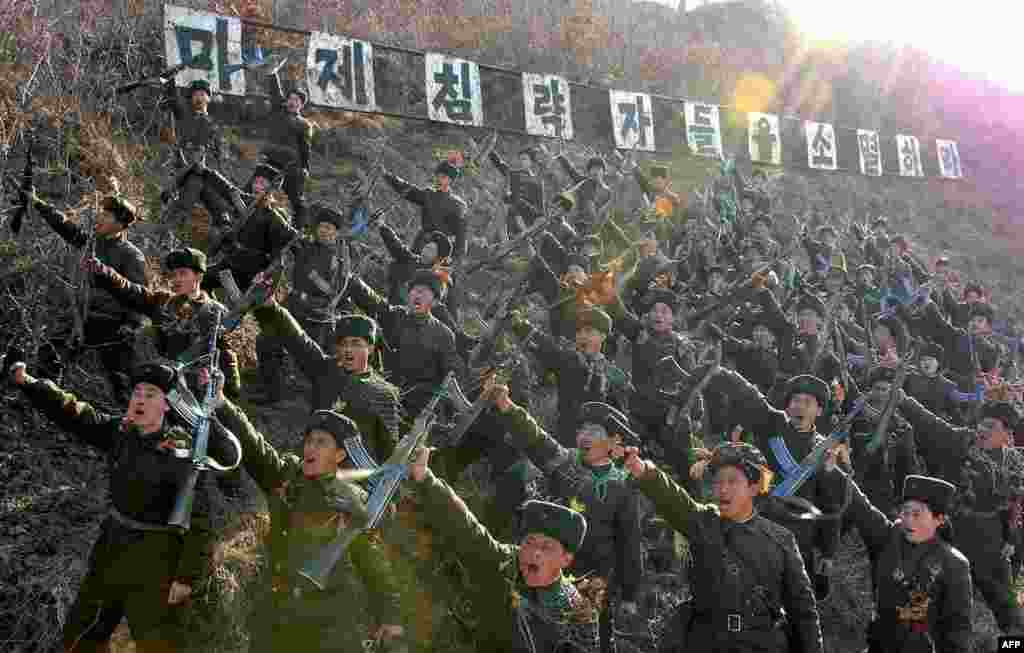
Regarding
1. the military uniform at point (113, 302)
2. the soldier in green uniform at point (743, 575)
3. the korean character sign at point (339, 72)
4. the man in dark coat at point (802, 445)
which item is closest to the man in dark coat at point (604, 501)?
the soldier in green uniform at point (743, 575)

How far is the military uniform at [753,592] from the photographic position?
4113mm

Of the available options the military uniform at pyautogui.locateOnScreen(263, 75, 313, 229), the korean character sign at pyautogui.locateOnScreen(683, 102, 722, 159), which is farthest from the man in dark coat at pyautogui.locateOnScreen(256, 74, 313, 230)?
the korean character sign at pyautogui.locateOnScreen(683, 102, 722, 159)

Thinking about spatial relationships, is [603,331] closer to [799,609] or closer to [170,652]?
[799,609]

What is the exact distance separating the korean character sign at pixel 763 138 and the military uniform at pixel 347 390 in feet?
61.9

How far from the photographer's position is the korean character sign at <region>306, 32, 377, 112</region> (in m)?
13.6

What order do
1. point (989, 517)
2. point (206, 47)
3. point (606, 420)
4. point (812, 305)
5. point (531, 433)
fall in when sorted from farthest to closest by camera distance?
1. point (206, 47)
2. point (812, 305)
3. point (989, 517)
4. point (531, 433)
5. point (606, 420)

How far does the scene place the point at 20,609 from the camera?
4.83 metres

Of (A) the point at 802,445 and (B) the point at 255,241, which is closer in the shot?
(A) the point at 802,445

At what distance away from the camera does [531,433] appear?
5301 millimetres

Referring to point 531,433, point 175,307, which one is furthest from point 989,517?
point 175,307

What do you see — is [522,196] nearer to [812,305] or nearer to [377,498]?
[812,305]

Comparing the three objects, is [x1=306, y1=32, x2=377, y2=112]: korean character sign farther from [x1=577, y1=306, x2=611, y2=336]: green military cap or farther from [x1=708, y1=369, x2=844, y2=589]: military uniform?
[x1=708, y1=369, x2=844, y2=589]: military uniform

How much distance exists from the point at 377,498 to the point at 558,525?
86 centimetres

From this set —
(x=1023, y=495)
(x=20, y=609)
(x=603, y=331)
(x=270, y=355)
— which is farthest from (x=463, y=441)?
(x=1023, y=495)
